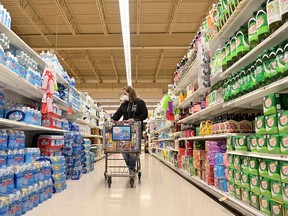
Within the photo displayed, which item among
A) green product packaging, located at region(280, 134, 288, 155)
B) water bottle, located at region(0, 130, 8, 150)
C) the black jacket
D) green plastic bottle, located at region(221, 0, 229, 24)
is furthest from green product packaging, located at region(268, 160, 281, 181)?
the black jacket

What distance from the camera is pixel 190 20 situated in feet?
31.2

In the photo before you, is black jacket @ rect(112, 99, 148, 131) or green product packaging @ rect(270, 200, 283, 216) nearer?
green product packaging @ rect(270, 200, 283, 216)

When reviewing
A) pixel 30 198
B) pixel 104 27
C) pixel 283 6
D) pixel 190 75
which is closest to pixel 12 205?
pixel 30 198

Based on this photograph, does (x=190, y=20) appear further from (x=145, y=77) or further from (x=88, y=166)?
(x=145, y=77)

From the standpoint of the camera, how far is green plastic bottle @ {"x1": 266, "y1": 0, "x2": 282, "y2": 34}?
193 cm

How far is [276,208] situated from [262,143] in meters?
0.51

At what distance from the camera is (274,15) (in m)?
1.96

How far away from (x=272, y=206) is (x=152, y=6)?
7763 mm

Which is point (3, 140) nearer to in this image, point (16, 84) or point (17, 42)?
point (16, 84)

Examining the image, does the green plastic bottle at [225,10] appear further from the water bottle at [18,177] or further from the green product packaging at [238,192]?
the water bottle at [18,177]

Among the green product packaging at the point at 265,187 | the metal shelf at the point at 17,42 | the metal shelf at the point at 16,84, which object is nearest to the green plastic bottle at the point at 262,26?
the green product packaging at the point at 265,187

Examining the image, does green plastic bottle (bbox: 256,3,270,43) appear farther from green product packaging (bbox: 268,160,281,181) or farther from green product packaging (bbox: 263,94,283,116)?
green product packaging (bbox: 268,160,281,181)

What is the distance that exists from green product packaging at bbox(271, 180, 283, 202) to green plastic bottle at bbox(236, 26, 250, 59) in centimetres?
128

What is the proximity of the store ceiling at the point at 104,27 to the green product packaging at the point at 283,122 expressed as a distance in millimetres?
7184
